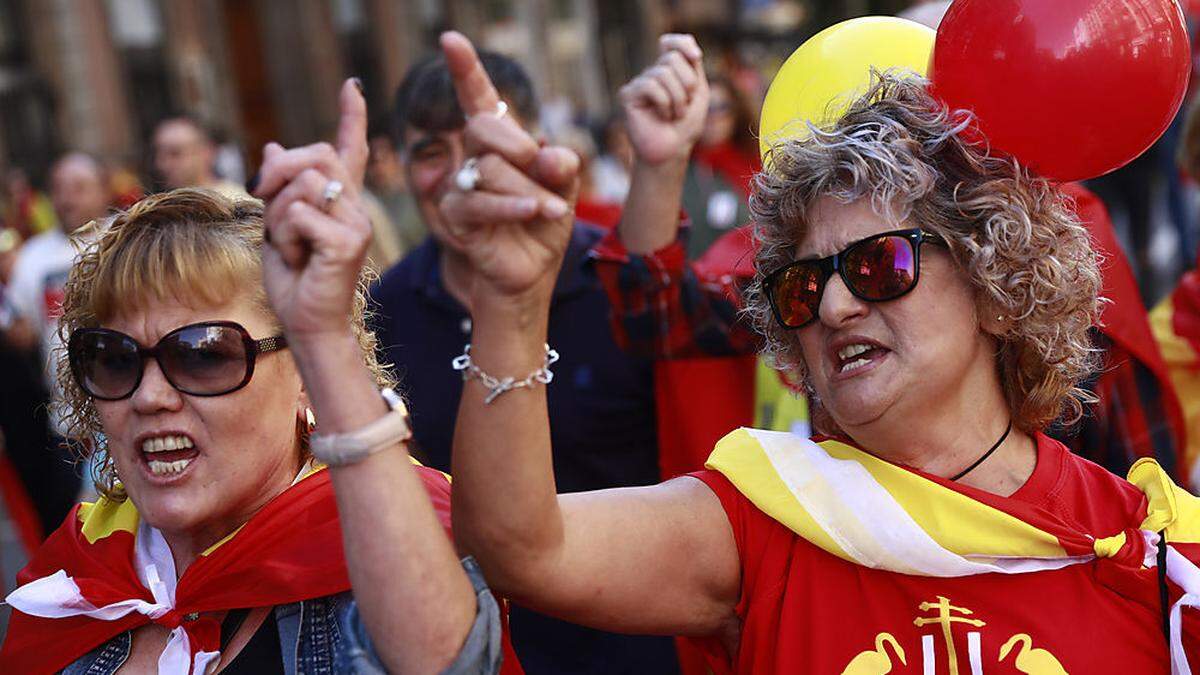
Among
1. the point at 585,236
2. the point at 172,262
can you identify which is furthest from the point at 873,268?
the point at 585,236

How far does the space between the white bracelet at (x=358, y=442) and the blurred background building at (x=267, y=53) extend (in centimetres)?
909

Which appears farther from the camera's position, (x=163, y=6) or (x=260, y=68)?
(x=260, y=68)

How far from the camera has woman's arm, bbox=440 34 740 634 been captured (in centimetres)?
174

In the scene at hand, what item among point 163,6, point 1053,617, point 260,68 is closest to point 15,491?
point 1053,617

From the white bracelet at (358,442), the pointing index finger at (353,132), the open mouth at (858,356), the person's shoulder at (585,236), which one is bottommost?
the open mouth at (858,356)

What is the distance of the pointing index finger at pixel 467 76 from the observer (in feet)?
5.66

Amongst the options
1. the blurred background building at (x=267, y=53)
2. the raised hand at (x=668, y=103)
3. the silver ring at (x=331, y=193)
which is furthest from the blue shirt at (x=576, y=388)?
the blurred background building at (x=267, y=53)

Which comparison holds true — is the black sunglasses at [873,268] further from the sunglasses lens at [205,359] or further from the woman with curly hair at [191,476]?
the sunglasses lens at [205,359]

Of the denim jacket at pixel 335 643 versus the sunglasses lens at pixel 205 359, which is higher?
the sunglasses lens at pixel 205 359

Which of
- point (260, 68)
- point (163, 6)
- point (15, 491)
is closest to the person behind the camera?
point (15, 491)

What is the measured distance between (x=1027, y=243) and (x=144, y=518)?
144 centimetres

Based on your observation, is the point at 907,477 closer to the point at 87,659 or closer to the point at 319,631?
the point at 319,631

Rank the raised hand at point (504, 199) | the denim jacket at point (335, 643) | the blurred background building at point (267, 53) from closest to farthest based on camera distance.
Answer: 1. the raised hand at point (504, 199)
2. the denim jacket at point (335, 643)
3. the blurred background building at point (267, 53)

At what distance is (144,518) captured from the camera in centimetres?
232
